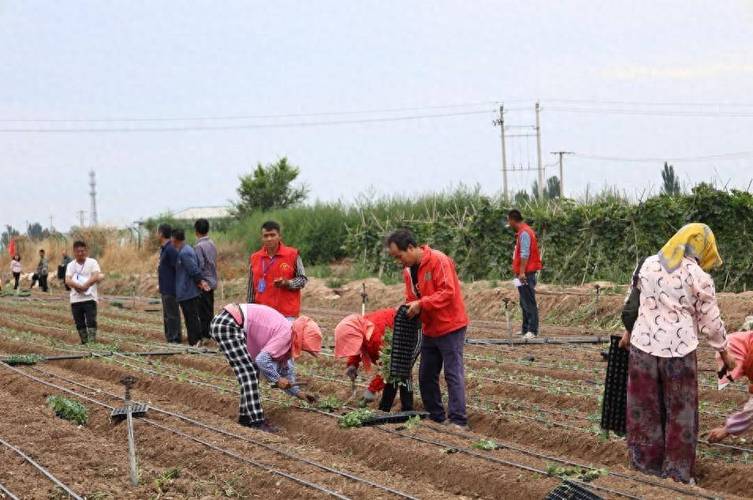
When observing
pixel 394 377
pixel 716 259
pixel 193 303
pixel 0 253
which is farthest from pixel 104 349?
pixel 0 253

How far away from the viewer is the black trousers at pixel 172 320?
14.4 meters

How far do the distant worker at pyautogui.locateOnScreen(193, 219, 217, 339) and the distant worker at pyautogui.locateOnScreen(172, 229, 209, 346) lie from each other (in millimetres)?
73

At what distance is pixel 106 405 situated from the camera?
926 centimetres

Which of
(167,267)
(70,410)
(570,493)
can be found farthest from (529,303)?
(570,493)

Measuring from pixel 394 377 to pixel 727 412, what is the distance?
8.31 feet

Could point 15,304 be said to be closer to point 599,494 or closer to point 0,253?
point 599,494

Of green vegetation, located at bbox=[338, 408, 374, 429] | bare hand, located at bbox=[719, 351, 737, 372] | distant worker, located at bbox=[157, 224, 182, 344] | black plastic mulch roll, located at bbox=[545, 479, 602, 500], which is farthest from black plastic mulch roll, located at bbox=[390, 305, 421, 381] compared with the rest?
distant worker, located at bbox=[157, 224, 182, 344]

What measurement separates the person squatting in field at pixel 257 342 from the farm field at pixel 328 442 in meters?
0.39

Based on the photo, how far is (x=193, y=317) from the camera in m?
13.7

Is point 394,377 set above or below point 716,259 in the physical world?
below

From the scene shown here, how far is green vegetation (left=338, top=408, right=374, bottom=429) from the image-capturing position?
7934 millimetres

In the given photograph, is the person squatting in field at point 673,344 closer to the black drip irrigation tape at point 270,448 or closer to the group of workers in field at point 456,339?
the group of workers in field at point 456,339

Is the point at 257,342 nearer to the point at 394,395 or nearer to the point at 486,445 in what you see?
the point at 394,395

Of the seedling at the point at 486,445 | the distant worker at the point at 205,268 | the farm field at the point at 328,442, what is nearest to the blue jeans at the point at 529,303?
the farm field at the point at 328,442
